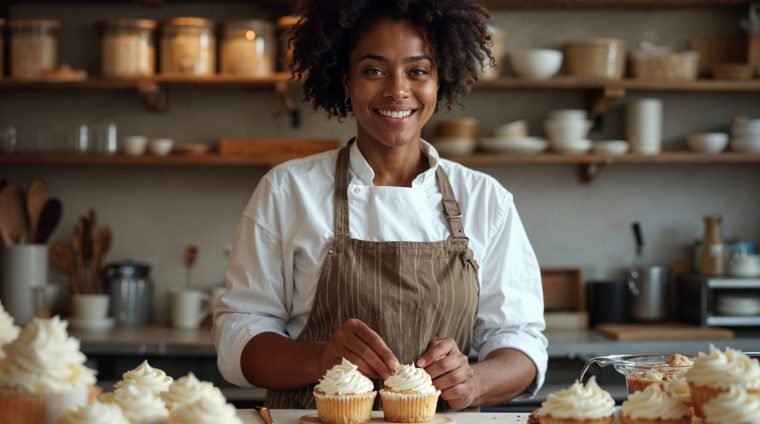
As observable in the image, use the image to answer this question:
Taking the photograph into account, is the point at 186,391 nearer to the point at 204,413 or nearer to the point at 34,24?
the point at 204,413

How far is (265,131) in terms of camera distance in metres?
4.50

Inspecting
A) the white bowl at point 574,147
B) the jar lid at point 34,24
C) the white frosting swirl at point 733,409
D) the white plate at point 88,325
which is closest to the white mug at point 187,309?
the white plate at point 88,325

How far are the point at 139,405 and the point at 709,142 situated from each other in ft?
10.9

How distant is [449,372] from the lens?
201 centimetres

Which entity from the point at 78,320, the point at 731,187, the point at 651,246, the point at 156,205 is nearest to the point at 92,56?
the point at 156,205

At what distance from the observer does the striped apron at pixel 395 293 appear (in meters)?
2.14

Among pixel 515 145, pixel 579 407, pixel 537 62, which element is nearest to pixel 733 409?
pixel 579 407

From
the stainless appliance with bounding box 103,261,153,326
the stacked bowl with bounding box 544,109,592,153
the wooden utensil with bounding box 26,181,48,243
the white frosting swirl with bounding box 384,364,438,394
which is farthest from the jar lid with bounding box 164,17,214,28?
the white frosting swirl with bounding box 384,364,438,394

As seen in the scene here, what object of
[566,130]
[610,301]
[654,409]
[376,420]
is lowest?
[610,301]

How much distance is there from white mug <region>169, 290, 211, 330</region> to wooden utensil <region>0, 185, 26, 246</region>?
704 millimetres

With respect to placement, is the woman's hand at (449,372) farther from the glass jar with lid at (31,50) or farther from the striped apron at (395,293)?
the glass jar with lid at (31,50)

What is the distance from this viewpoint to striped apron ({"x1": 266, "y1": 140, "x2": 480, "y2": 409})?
214 centimetres

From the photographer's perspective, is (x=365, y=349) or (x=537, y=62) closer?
(x=365, y=349)

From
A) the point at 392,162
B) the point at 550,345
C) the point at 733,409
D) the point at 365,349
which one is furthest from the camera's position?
the point at 550,345
